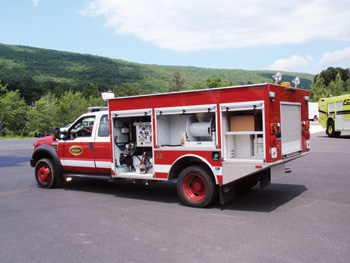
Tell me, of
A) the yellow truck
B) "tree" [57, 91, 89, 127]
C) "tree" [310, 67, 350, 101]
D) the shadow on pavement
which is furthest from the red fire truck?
"tree" [310, 67, 350, 101]

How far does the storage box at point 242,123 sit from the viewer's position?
6.45 metres

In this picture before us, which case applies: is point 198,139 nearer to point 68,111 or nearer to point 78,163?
point 78,163

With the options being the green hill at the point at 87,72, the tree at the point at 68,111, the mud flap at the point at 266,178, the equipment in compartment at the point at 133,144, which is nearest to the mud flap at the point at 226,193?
the mud flap at the point at 266,178

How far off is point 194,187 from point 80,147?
3.45 metres

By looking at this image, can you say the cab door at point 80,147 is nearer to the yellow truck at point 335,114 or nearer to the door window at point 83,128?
the door window at point 83,128

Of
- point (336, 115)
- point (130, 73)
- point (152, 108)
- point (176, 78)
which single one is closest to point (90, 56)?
point (130, 73)

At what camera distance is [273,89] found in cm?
637

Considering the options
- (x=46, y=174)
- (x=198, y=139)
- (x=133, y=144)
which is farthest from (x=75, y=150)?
(x=198, y=139)

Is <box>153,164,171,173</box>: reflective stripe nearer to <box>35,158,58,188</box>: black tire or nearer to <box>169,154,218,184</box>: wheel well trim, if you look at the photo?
<box>169,154,218,184</box>: wheel well trim

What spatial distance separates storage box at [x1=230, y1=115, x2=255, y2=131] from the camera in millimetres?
6453

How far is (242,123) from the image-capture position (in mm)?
6539

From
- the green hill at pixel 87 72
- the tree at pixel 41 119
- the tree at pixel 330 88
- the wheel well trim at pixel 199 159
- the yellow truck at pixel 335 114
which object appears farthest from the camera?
the green hill at pixel 87 72

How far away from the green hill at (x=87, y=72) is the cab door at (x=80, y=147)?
93180 millimetres

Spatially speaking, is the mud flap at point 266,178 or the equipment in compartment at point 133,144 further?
the equipment in compartment at point 133,144
